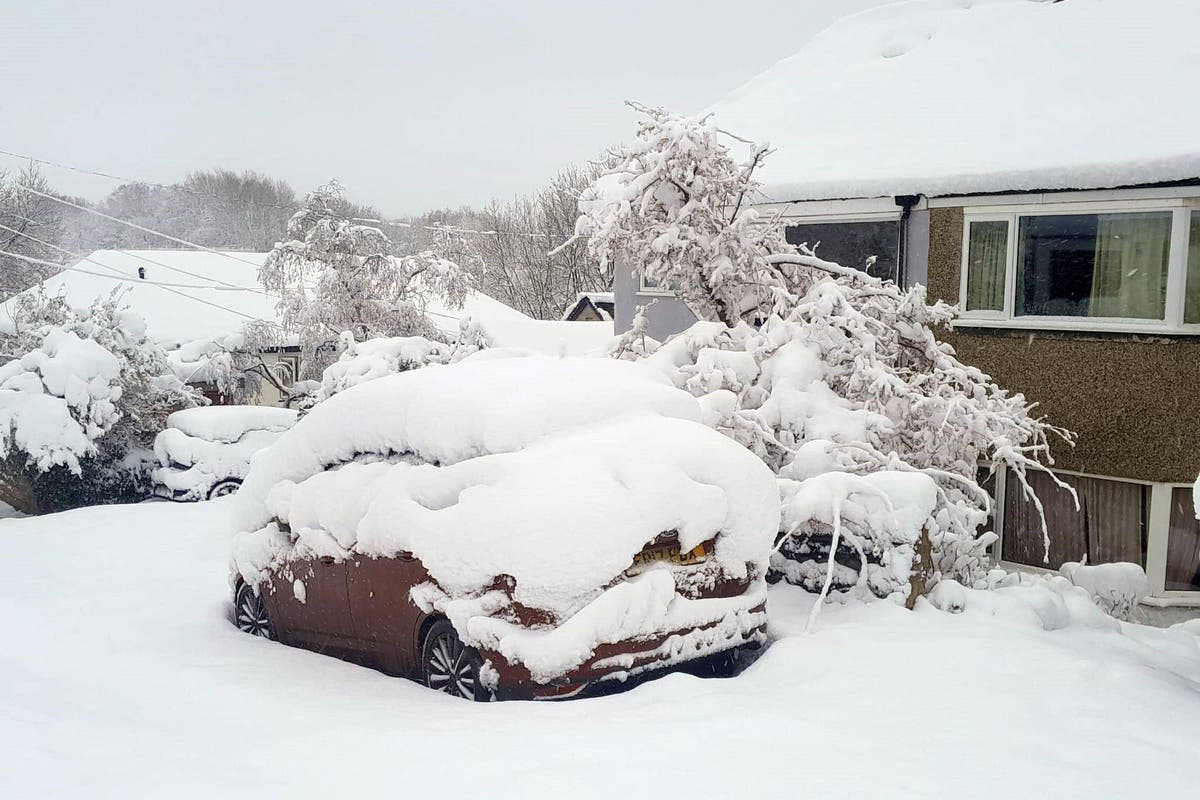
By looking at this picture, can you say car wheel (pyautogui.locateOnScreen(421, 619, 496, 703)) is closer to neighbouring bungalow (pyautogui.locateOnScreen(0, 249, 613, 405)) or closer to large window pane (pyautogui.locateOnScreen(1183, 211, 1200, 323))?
large window pane (pyautogui.locateOnScreen(1183, 211, 1200, 323))

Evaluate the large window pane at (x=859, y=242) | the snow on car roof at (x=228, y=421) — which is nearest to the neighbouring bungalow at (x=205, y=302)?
the snow on car roof at (x=228, y=421)

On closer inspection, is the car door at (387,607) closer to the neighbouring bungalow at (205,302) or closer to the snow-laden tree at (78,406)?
the snow-laden tree at (78,406)

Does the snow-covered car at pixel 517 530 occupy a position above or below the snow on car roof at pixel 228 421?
above

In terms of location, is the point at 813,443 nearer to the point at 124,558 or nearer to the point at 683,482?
the point at 683,482

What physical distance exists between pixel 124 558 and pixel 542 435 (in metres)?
7.21

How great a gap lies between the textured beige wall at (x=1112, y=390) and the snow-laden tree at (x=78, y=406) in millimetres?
12669

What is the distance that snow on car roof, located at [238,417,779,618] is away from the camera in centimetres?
516

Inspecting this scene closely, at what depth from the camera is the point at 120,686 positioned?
586 cm

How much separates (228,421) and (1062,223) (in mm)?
12075

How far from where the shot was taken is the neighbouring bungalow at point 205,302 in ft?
102

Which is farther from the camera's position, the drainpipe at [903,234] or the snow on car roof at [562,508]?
the drainpipe at [903,234]

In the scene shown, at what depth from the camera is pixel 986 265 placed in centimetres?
1212

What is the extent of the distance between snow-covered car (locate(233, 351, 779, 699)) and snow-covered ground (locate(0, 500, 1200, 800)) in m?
0.25

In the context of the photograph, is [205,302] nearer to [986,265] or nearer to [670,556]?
[986,265]
